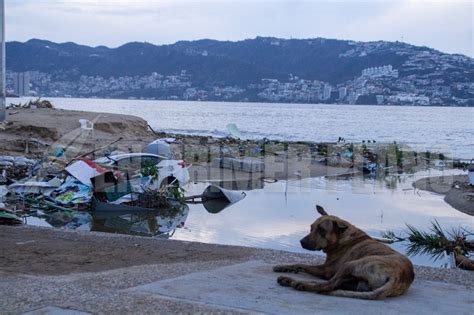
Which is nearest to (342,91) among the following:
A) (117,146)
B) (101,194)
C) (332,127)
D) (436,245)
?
(332,127)

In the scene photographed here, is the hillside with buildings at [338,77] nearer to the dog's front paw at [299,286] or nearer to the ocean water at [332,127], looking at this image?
the ocean water at [332,127]

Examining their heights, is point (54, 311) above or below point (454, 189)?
above

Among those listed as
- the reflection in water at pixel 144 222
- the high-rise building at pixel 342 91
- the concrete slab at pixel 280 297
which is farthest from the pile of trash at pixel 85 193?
the high-rise building at pixel 342 91

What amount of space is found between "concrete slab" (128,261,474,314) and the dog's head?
1.66 feet

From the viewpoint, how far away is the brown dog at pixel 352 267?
7133 millimetres

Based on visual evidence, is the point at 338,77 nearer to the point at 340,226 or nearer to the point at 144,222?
the point at 144,222

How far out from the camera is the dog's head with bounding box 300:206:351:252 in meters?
7.82

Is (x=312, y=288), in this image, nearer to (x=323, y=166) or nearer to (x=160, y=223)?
(x=160, y=223)

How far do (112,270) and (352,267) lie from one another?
353 centimetres

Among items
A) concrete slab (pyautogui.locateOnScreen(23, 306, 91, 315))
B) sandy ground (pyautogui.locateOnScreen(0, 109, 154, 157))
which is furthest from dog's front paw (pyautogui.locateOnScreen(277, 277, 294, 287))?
sandy ground (pyautogui.locateOnScreen(0, 109, 154, 157))

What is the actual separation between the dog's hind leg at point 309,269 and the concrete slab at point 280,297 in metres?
0.10

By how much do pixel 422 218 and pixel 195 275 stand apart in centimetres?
1164

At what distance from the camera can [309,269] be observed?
26.8 feet

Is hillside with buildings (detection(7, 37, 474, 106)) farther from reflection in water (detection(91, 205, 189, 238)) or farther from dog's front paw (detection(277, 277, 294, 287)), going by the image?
dog's front paw (detection(277, 277, 294, 287))
